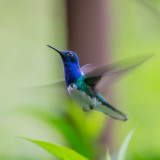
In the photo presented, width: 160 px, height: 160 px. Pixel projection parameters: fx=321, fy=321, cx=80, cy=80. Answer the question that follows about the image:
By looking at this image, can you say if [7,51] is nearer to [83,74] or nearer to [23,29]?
[23,29]

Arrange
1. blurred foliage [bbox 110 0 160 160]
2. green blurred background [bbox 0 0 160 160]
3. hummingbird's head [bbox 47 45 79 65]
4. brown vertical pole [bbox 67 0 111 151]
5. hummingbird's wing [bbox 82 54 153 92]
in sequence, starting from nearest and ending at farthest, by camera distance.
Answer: hummingbird's wing [bbox 82 54 153 92] → hummingbird's head [bbox 47 45 79 65] → green blurred background [bbox 0 0 160 160] → brown vertical pole [bbox 67 0 111 151] → blurred foliage [bbox 110 0 160 160]

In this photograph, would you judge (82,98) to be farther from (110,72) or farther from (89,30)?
(89,30)

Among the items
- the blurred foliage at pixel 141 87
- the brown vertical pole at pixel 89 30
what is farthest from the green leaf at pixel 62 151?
the blurred foliage at pixel 141 87

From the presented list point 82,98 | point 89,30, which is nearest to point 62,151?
point 82,98

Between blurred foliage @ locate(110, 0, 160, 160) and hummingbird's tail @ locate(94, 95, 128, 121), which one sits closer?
hummingbird's tail @ locate(94, 95, 128, 121)

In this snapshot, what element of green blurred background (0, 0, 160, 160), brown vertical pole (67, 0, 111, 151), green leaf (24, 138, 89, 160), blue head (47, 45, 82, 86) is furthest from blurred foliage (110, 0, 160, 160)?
green leaf (24, 138, 89, 160)

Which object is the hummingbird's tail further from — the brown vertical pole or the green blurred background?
the brown vertical pole
